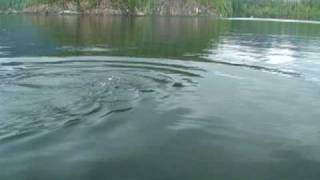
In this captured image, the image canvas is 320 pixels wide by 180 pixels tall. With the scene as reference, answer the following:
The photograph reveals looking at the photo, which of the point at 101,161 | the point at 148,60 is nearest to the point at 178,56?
the point at 148,60

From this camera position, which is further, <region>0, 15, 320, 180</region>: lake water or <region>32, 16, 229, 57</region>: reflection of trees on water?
<region>32, 16, 229, 57</region>: reflection of trees on water

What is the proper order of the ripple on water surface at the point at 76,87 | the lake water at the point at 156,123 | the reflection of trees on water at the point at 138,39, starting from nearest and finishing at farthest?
1. the lake water at the point at 156,123
2. the ripple on water surface at the point at 76,87
3. the reflection of trees on water at the point at 138,39

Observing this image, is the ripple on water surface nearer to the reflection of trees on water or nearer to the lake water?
the lake water

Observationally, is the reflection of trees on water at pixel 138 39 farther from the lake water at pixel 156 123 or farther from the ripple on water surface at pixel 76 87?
the lake water at pixel 156 123

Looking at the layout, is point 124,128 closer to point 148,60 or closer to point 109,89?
point 109,89

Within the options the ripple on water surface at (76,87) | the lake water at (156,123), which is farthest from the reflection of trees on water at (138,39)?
the lake water at (156,123)

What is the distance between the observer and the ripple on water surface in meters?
16.5

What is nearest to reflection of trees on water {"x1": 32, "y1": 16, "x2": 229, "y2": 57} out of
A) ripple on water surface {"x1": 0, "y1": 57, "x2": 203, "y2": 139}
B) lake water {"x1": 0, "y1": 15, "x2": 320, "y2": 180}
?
ripple on water surface {"x1": 0, "y1": 57, "x2": 203, "y2": 139}

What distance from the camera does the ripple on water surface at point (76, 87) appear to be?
649 inches

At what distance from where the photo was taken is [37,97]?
19641 mm

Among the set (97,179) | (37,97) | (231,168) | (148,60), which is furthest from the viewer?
(148,60)

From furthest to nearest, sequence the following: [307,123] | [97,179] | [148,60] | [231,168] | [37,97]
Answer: [148,60] < [37,97] < [307,123] < [231,168] < [97,179]

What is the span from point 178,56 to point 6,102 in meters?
21.1

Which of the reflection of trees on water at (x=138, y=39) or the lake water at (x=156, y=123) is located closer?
the lake water at (x=156, y=123)
